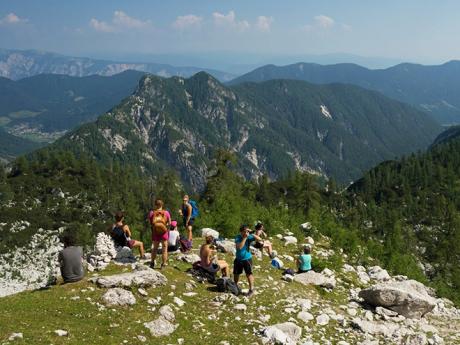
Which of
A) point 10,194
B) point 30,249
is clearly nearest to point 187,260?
point 30,249

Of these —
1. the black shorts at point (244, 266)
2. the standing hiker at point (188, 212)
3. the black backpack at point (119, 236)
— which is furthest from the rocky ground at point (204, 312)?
the standing hiker at point (188, 212)

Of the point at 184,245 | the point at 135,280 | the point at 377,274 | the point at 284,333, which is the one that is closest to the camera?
the point at 284,333

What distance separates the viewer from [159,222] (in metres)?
19.6

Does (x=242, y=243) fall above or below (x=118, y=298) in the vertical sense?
above

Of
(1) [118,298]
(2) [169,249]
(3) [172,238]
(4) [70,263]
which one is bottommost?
(2) [169,249]

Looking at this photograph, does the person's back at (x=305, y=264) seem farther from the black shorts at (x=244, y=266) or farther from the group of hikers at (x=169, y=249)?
the black shorts at (x=244, y=266)

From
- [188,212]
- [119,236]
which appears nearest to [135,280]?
[119,236]

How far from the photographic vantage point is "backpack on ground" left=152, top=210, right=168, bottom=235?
19.5 meters

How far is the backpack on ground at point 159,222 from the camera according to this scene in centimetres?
1955

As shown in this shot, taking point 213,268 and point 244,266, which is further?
point 213,268

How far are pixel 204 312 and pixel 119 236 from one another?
7036 millimetres

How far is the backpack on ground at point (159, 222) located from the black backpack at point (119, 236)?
9.35ft

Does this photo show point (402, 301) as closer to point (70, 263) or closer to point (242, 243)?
point (242, 243)

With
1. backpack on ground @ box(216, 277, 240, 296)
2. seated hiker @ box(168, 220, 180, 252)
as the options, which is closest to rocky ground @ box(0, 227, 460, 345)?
backpack on ground @ box(216, 277, 240, 296)
